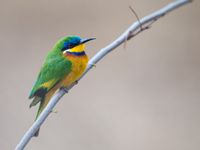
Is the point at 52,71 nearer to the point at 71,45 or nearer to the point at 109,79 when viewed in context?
the point at 71,45

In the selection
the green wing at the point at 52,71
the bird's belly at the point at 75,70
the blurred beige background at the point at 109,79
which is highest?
the green wing at the point at 52,71

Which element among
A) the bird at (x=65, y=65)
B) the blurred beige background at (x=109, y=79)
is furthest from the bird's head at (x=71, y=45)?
the blurred beige background at (x=109, y=79)

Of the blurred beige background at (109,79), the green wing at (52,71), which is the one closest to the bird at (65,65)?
the green wing at (52,71)

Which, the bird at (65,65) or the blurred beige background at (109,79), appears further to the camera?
the blurred beige background at (109,79)

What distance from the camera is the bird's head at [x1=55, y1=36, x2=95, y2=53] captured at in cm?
123

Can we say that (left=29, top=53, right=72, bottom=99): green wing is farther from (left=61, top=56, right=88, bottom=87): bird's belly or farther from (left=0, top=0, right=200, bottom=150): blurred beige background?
(left=0, top=0, right=200, bottom=150): blurred beige background

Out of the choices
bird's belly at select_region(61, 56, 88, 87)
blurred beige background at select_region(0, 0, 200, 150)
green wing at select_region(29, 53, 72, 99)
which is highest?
green wing at select_region(29, 53, 72, 99)

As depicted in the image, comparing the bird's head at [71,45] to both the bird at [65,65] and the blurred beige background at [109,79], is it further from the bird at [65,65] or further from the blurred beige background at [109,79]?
the blurred beige background at [109,79]

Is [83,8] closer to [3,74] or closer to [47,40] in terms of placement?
[47,40]

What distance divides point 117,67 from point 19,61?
42cm

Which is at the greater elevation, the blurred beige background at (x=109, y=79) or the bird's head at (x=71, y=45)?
the bird's head at (x=71, y=45)

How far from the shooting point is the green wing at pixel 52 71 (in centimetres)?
118

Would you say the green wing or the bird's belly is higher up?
the green wing

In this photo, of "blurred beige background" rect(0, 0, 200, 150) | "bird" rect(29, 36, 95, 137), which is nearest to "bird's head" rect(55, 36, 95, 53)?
"bird" rect(29, 36, 95, 137)
